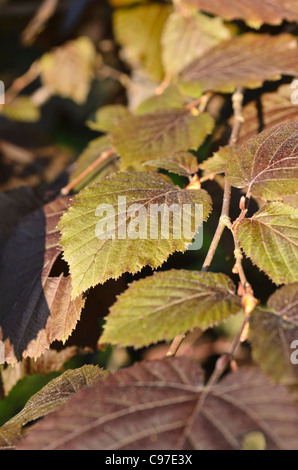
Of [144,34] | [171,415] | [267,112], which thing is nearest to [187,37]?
[144,34]

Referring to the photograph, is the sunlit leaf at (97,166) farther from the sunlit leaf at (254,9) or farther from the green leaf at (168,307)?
the green leaf at (168,307)

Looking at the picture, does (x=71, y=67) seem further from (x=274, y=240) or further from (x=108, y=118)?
(x=274, y=240)

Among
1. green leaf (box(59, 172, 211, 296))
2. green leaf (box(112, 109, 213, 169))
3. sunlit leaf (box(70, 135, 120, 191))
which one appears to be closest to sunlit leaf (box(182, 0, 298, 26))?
green leaf (box(112, 109, 213, 169))

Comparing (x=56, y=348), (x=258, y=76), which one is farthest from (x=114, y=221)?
(x=258, y=76)

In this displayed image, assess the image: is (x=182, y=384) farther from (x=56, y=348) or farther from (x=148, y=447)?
(x=56, y=348)

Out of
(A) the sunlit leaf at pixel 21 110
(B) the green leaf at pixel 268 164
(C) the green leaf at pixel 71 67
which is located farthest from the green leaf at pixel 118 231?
(A) the sunlit leaf at pixel 21 110
